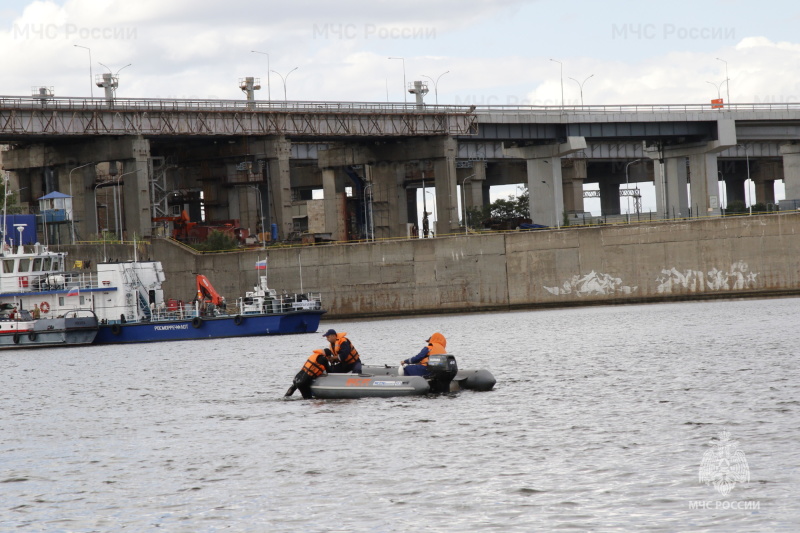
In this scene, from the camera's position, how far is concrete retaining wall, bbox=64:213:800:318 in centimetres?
8669

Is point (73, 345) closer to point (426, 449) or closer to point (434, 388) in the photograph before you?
point (434, 388)

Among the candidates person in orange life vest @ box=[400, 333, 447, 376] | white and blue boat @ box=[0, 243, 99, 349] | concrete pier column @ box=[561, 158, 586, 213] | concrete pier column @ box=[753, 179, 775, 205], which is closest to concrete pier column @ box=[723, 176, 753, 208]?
concrete pier column @ box=[753, 179, 775, 205]

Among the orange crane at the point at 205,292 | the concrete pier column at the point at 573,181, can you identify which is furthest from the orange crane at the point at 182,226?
the concrete pier column at the point at 573,181

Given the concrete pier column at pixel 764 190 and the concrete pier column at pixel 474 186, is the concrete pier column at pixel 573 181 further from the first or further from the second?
the concrete pier column at pixel 764 190

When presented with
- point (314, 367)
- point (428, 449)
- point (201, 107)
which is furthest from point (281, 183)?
point (428, 449)

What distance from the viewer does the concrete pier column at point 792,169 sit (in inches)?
4715

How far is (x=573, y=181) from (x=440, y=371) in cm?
11209

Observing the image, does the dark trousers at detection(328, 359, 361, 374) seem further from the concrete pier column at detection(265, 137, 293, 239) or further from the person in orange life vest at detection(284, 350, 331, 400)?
the concrete pier column at detection(265, 137, 293, 239)

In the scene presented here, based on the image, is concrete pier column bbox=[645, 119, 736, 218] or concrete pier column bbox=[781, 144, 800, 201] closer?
concrete pier column bbox=[645, 119, 736, 218]

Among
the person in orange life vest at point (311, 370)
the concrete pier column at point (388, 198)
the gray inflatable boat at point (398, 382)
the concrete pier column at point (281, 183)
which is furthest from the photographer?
the concrete pier column at point (388, 198)

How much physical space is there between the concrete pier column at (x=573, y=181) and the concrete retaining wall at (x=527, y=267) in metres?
51.0

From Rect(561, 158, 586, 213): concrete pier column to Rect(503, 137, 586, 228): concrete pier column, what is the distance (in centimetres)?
2685

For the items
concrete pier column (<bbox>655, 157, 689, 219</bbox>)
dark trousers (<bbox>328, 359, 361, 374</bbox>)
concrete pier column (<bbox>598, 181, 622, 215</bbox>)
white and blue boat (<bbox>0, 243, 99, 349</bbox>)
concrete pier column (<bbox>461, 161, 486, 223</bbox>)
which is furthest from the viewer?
concrete pier column (<bbox>598, 181, 622, 215</bbox>)

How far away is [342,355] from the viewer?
37.0 metres
